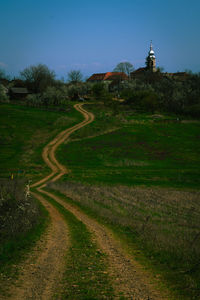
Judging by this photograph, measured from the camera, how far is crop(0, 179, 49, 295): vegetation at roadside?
358 inches

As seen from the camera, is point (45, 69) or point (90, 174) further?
point (45, 69)

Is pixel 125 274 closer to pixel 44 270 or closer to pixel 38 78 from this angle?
pixel 44 270

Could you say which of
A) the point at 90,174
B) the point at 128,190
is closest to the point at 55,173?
the point at 90,174

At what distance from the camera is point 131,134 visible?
63.0 metres

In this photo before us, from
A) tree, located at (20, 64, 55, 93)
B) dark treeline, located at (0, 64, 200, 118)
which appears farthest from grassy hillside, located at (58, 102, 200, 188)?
tree, located at (20, 64, 55, 93)

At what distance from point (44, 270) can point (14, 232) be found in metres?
3.77

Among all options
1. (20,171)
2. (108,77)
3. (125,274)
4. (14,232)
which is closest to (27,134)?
(20,171)

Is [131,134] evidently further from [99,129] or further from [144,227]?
[144,227]

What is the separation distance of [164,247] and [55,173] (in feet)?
98.4

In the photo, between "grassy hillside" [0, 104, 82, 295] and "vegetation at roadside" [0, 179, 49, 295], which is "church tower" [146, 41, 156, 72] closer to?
"grassy hillside" [0, 104, 82, 295]

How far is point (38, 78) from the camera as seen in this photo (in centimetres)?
10906

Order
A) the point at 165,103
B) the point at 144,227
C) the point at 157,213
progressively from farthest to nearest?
the point at 165,103
the point at 157,213
the point at 144,227

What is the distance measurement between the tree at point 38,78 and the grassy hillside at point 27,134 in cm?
2501

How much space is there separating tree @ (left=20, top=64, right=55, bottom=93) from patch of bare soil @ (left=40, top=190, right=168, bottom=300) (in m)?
98.4
